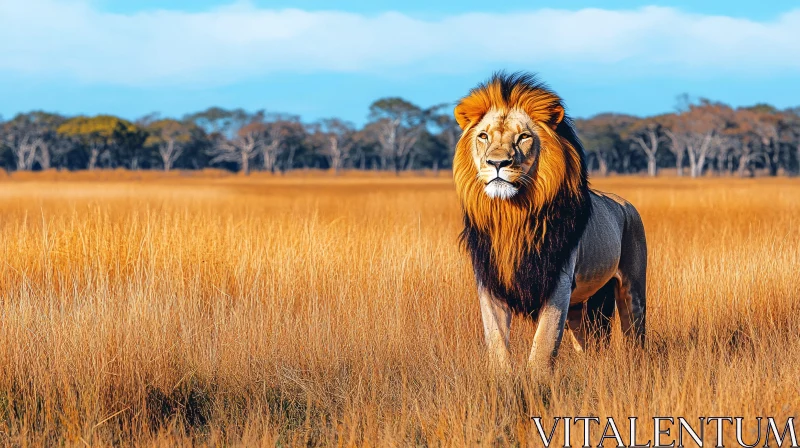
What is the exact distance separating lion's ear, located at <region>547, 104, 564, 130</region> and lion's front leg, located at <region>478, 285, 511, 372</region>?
35.7 inches

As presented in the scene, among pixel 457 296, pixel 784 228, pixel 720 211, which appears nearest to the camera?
pixel 457 296

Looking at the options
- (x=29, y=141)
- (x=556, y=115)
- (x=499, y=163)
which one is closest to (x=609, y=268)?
(x=556, y=115)

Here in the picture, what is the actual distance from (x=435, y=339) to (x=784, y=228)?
830 centimetres

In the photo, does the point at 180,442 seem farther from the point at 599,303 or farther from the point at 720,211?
the point at 720,211

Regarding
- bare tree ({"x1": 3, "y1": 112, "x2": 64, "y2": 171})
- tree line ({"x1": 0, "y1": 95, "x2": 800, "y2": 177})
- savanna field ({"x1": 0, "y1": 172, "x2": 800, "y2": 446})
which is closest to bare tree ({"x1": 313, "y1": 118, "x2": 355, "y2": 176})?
tree line ({"x1": 0, "y1": 95, "x2": 800, "y2": 177})

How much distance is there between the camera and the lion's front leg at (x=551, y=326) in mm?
3812

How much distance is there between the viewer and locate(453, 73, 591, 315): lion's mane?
12.4 feet

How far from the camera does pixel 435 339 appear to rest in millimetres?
4902

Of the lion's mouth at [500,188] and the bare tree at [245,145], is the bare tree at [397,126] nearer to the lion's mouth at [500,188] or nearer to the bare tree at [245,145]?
the bare tree at [245,145]

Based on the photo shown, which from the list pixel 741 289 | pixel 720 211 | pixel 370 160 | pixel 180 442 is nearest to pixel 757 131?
pixel 370 160

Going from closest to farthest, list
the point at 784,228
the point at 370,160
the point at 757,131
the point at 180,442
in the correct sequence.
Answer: the point at 180,442 → the point at 784,228 → the point at 757,131 → the point at 370,160

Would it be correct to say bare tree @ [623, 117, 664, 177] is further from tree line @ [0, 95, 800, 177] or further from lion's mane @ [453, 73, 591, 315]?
lion's mane @ [453, 73, 591, 315]

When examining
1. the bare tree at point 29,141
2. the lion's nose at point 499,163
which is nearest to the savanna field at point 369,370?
the lion's nose at point 499,163

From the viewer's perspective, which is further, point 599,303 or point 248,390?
point 599,303
